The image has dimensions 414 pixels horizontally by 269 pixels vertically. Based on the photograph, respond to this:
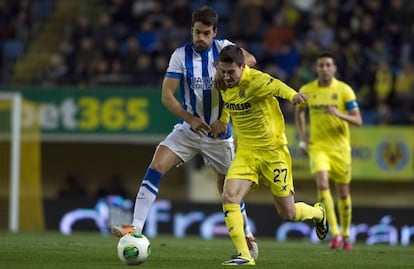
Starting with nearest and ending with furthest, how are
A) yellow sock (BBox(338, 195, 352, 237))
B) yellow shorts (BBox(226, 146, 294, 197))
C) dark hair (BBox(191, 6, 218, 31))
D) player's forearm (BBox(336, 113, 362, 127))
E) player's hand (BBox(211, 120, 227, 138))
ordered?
yellow shorts (BBox(226, 146, 294, 197)) → dark hair (BBox(191, 6, 218, 31)) → player's hand (BBox(211, 120, 227, 138)) → player's forearm (BBox(336, 113, 362, 127)) → yellow sock (BBox(338, 195, 352, 237))

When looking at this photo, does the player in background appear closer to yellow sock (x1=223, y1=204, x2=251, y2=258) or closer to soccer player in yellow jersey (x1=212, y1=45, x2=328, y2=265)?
soccer player in yellow jersey (x1=212, y1=45, x2=328, y2=265)

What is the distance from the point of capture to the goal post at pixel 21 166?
843 inches

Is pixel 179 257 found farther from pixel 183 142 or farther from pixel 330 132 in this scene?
pixel 330 132

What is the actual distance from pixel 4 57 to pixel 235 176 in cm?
1711

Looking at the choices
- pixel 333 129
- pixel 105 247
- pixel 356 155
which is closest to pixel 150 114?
pixel 356 155

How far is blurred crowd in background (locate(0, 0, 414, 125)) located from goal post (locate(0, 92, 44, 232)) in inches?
57.1

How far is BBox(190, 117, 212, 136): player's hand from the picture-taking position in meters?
11.6

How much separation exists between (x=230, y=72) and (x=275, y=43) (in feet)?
45.0

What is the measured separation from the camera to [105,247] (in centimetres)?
1332

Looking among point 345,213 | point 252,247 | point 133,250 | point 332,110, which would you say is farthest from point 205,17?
point 345,213

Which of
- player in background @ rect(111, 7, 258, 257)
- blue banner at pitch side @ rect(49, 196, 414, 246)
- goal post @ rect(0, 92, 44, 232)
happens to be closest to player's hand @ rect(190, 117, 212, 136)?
player in background @ rect(111, 7, 258, 257)

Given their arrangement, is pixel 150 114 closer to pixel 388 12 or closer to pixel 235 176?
pixel 388 12

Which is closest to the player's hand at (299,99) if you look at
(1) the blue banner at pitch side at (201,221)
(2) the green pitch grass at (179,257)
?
(2) the green pitch grass at (179,257)

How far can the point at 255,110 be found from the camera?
1098 cm
